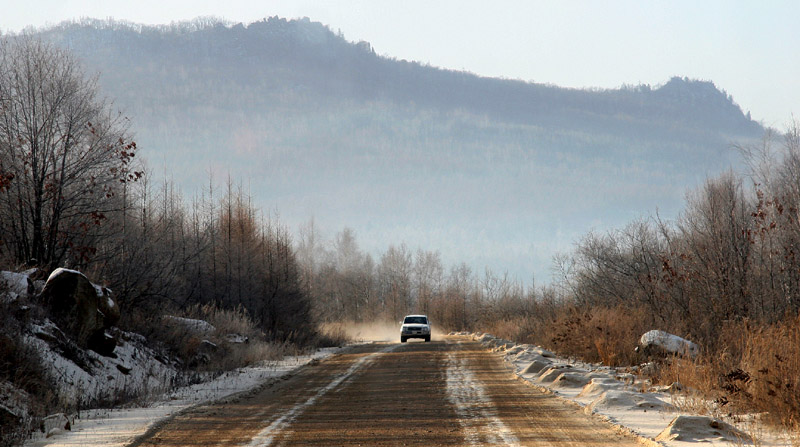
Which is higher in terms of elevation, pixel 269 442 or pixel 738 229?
pixel 738 229

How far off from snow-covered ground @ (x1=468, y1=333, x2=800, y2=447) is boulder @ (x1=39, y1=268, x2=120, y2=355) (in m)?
10.6

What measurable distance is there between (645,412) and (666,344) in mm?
6640

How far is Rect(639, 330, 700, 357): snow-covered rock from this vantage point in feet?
54.0

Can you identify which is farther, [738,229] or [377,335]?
[377,335]

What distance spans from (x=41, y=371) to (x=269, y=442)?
7.32m

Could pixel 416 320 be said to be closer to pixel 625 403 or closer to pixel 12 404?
pixel 625 403

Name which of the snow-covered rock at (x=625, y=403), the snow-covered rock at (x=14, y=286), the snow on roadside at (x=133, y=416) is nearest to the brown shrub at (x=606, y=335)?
the snow-covered rock at (x=625, y=403)

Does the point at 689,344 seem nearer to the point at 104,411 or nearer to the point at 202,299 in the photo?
the point at 104,411

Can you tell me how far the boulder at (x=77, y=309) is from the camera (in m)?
17.3

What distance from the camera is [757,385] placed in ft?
32.1

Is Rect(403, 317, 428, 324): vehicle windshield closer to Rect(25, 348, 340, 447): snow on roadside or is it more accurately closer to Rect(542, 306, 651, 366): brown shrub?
Rect(542, 306, 651, 366): brown shrub

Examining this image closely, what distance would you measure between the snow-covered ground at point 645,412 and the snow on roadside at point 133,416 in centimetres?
680

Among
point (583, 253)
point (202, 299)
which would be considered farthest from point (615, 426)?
point (583, 253)

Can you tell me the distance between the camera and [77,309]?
1759cm
